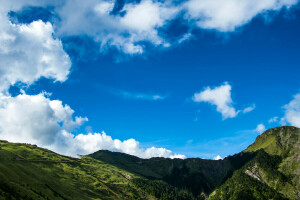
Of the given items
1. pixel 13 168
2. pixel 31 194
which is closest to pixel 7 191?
pixel 31 194

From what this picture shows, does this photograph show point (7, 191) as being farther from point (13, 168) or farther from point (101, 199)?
→ point (101, 199)

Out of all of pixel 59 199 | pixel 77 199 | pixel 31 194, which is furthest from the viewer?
pixel 77 199

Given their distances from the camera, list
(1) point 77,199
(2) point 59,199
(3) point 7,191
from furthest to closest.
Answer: (1) point 77,199, (2) point 59,199, (3) point 7,191

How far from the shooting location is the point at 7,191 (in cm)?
8438

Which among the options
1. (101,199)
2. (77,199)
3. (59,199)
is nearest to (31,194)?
(59,199)

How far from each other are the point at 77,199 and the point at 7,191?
6854 cm

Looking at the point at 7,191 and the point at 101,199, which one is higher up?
the point at 7,191

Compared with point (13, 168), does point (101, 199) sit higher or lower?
lower

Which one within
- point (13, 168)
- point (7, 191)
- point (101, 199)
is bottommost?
point (101, 199)

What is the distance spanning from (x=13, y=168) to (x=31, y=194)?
1609 inches

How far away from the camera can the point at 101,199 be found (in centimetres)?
19250

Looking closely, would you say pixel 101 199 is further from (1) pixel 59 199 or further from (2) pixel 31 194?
(2) pixel 31 194

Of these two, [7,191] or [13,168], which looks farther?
[13,168]

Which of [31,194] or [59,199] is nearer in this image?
[31,194]
